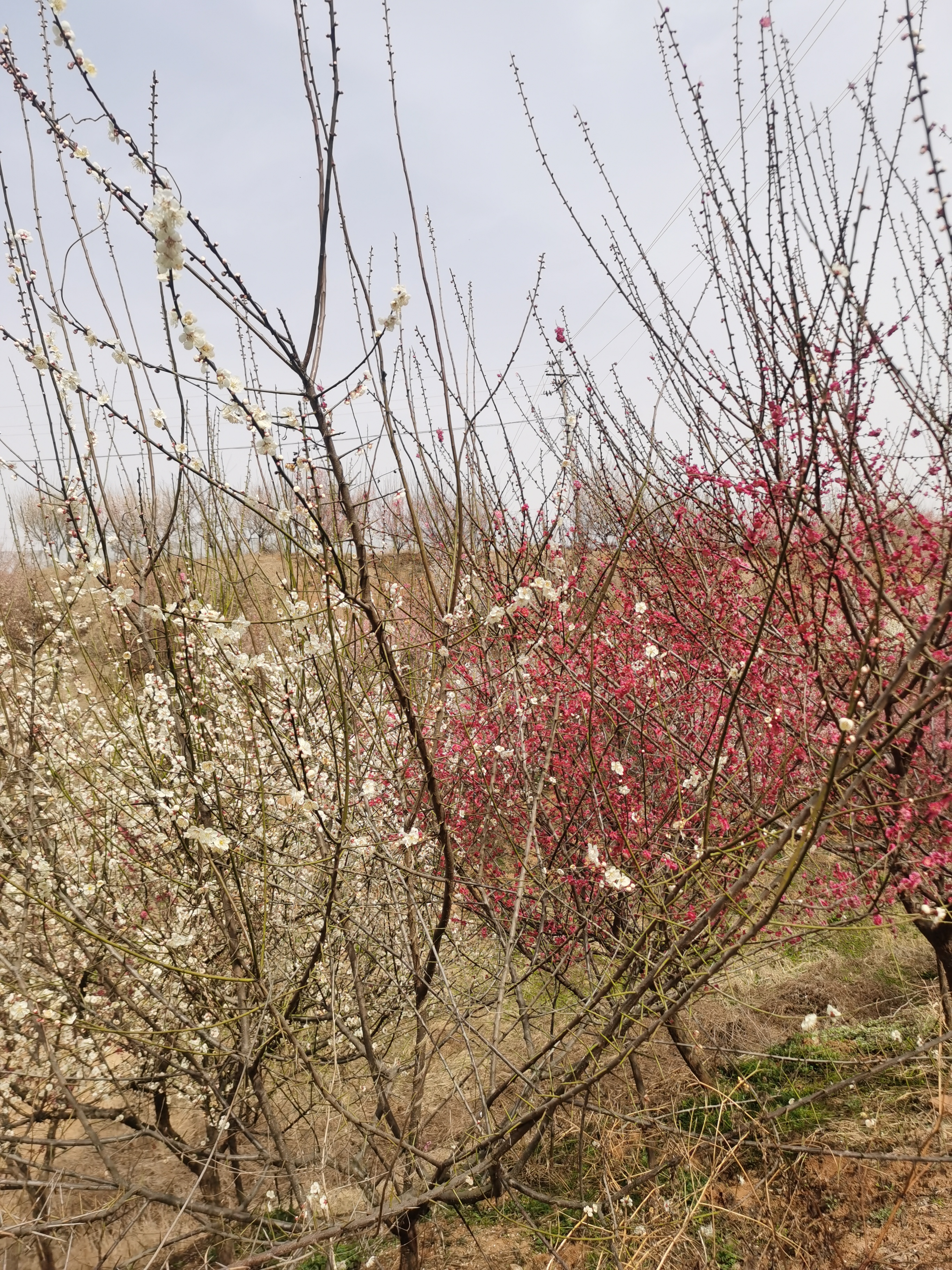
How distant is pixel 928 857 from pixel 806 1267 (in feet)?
5.35

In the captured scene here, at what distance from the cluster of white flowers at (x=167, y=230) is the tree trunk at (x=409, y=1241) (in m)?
3.11

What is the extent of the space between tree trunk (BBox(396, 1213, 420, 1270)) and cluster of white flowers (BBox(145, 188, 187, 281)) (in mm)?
3111

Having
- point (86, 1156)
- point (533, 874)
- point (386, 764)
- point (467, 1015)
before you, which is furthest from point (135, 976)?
point (86, 1156)

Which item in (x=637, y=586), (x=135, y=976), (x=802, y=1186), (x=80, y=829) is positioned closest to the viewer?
(x=135, y=976)

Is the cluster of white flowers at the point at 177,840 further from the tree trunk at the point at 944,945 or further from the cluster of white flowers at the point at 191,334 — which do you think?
the tree trunk at the point at 944,945

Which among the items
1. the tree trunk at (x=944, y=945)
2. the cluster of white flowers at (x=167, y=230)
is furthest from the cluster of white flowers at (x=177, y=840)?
the tree trunk at (x=944, y=945)

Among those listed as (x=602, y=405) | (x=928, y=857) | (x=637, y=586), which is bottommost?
(x=928, y=857)

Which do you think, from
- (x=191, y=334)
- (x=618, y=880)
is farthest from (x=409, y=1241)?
(x=191, y=334)

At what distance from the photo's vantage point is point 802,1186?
292cm

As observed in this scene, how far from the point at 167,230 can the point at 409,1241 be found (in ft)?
11.0

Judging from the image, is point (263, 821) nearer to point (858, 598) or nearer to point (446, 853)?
point (446, 853)

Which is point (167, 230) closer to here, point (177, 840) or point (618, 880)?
point (618, 880)

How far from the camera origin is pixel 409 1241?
280 centimetres

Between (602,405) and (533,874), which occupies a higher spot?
(602,405)
